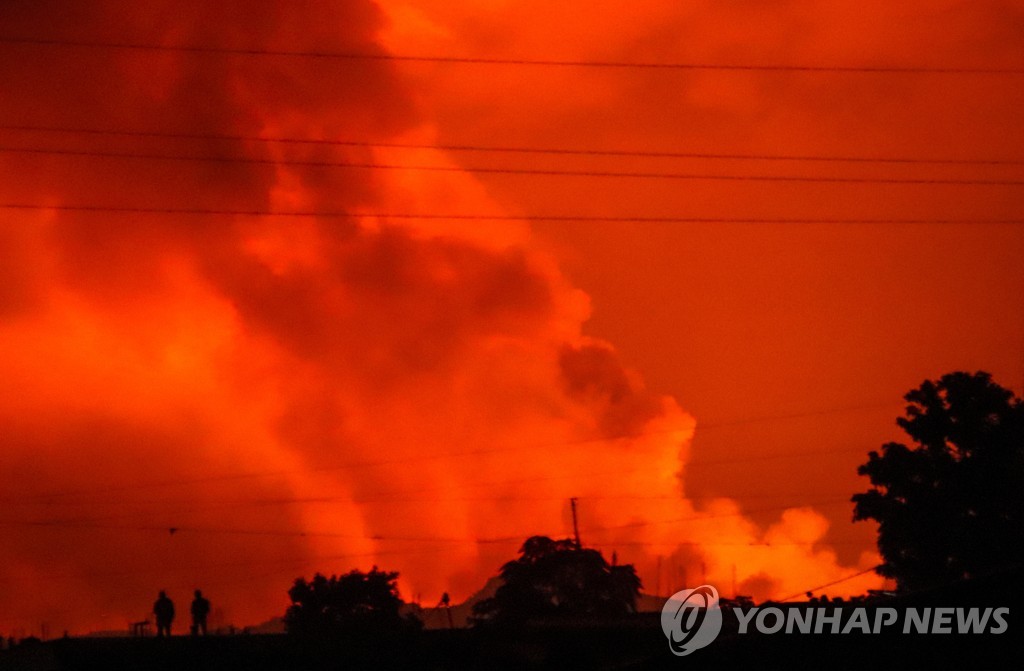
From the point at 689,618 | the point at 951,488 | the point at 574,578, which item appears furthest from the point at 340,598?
the point at 689,618

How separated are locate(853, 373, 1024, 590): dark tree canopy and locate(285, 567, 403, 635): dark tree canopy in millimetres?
66159

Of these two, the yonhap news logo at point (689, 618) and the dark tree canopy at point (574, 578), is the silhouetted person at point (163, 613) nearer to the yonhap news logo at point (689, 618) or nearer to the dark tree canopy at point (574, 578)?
the yonhap news logo at point (689, 618)

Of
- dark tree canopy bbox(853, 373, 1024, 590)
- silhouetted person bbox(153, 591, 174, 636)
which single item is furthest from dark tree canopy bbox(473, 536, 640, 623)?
silhouetted person bbox(153, 591, 174, 636)

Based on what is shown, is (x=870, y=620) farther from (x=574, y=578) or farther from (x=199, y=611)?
(x=574, y=578)

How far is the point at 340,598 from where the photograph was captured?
146875 millimetres

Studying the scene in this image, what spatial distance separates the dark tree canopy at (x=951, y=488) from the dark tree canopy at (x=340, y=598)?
217 ft

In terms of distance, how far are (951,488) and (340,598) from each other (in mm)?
78084

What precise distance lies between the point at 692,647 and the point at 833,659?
5.32m

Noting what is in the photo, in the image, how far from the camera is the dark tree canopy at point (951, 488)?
8312cm

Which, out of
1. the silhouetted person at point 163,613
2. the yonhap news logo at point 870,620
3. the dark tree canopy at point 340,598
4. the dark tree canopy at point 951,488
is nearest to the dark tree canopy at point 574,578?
the dark tree canopy at point 340,598

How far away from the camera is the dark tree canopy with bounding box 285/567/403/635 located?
143125mm

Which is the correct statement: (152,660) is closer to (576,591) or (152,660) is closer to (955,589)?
(955,589)

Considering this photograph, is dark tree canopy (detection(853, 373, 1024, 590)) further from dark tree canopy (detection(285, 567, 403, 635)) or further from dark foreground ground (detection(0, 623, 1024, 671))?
dark tree canopy (detection(285, 567, 403, 635))

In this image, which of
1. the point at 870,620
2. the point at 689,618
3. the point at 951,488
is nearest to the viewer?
the point at 870,620
